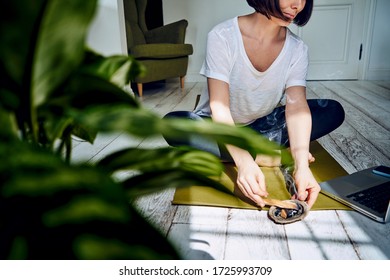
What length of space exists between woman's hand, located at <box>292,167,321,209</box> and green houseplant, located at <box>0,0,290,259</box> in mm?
713

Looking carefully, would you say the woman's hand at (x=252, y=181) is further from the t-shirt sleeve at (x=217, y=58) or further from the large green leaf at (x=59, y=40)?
the large green leaf at (x=59, y=40)

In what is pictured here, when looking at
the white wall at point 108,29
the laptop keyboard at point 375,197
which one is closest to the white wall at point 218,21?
the white wall at point 108,29

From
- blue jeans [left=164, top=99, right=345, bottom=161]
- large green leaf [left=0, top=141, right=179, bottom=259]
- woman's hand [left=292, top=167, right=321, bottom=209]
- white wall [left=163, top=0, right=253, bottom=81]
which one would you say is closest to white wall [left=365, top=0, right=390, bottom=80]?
white wall [left=163, top=0, right=253, bottom=81]

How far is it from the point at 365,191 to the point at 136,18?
258 centimetres

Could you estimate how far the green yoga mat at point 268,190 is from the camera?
914 millimetres

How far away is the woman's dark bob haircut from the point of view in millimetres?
930

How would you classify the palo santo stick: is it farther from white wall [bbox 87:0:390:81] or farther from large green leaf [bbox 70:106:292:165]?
white wall [bbox 87:0:390:81]

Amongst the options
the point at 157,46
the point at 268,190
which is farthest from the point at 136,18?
the point at 268,190

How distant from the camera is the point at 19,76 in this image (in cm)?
18

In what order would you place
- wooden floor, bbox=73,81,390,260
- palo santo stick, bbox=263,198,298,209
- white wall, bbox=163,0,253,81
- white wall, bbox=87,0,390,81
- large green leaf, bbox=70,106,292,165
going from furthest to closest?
white wall, bbox=163,0,253,81 < white wall, bbox=87,0,390,81 < palo santo stick, bbox=263,198,298,209 < wooden floor, bbox=73,81,390,260 < large green leaf, bbox=70,106,292,165

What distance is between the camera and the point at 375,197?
3.00 ft
